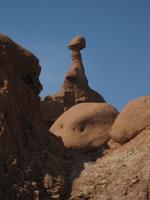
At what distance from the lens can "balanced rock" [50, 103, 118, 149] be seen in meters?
16.9

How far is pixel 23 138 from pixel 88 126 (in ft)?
10.4

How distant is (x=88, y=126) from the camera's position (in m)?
17.1

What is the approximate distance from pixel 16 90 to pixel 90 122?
305 cm

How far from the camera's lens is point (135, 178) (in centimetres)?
1270

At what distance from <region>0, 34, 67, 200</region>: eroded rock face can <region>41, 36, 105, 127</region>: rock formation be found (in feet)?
47.0

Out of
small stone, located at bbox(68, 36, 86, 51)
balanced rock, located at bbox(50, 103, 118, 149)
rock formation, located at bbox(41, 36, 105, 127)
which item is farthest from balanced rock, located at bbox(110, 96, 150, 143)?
small stone, located at bbox(68, 36, 86, 51)

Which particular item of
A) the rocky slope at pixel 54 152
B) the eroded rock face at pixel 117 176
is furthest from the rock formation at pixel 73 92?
the eroded rock face at pixel 117 176

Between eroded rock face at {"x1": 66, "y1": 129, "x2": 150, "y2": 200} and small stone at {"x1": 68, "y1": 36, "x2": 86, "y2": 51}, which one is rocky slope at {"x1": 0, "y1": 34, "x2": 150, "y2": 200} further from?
small stone at {"x1": 68, "y1": 36, "x2": 86, "y2": 51}

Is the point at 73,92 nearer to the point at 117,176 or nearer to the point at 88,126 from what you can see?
the point at 88,126

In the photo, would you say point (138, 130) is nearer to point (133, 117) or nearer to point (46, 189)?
point (133, 117)

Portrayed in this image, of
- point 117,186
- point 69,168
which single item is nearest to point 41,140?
point 69,168

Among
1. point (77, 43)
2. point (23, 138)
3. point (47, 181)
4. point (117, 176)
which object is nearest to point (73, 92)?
point (77, 43)

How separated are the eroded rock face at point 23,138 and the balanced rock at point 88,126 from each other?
50.8 inches

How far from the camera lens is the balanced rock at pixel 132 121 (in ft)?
49.3
